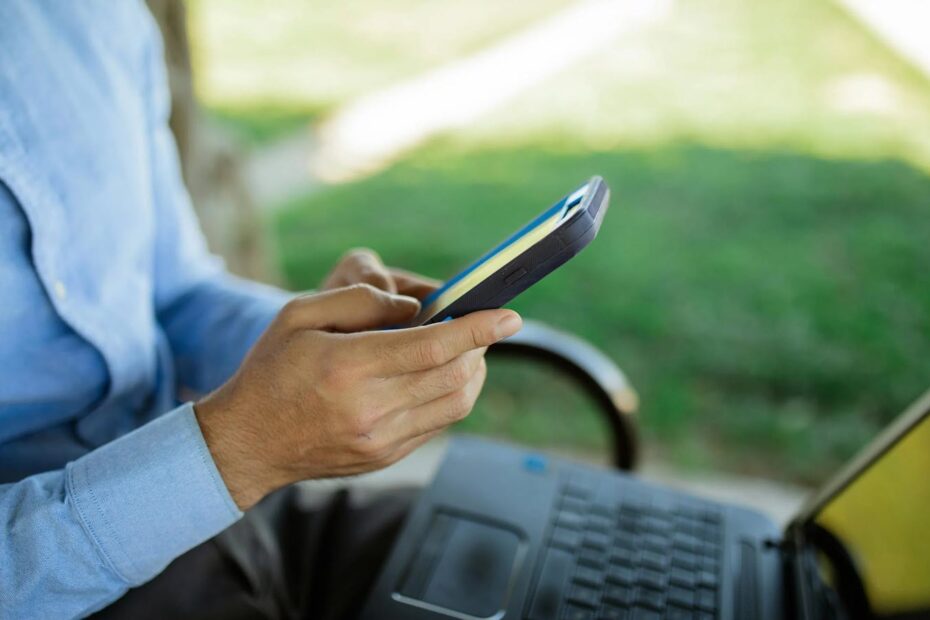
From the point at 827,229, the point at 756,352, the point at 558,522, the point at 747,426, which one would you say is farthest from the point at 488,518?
the point at 827,229

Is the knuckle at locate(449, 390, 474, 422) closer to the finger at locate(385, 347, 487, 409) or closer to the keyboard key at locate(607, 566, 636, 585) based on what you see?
the finger at locate(385, 347, 487, 409)

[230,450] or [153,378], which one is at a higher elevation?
[153,378]

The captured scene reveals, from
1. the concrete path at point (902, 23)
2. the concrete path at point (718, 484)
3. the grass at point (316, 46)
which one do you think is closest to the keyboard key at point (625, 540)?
the concrete path at point (718, 484)

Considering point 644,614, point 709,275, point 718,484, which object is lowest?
point 644,614

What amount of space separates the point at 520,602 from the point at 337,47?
19.7 ft

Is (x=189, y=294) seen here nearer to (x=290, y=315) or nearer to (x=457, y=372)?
(x=290, y=315)

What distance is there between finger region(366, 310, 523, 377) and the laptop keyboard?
378 mm

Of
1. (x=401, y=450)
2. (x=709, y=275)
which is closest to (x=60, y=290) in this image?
(x=401, y=450)

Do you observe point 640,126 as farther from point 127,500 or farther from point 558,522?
point 127,500

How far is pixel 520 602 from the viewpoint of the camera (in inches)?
39.2

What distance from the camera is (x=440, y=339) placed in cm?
79

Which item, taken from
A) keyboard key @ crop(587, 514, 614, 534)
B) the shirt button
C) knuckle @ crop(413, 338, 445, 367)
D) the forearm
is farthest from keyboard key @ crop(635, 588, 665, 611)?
the shirt button

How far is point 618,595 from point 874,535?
0.37 m

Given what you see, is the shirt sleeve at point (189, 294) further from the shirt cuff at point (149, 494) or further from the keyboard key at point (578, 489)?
the keyboard key at point (578, 489)
